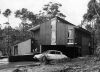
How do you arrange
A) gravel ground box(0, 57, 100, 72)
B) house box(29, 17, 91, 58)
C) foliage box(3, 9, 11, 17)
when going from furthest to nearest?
foliage box(3, 9, 11, 17), house box(29, 17, 91, 58), gravel ground box(0, 57, 100, 72)

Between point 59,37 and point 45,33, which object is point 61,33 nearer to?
point 59,37

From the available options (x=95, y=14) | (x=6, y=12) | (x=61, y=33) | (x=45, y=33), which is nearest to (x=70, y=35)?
(x=61, y=33)

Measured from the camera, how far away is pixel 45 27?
43.6 metres

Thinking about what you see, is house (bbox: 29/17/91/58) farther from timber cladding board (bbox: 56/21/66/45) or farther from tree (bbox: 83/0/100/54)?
tree (bbox: 83/0/100/54)

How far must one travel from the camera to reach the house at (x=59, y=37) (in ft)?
137

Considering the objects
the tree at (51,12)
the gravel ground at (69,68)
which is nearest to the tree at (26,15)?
the tree at (51,12)

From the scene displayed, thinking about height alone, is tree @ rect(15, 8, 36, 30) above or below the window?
above

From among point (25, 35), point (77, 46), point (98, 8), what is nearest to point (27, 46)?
point (77, 46)

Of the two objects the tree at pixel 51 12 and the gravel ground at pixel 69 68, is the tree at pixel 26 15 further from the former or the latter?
the gravel ground at pixel 69 68

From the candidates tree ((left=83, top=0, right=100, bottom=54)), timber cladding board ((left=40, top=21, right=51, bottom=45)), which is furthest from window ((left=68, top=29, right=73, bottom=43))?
tree ((left=83, top=0, right=100, bottom=54))

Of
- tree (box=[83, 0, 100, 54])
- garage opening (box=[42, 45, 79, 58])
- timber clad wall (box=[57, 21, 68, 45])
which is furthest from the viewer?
tree (box=[83, 0, 100, 54])

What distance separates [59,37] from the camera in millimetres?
42375

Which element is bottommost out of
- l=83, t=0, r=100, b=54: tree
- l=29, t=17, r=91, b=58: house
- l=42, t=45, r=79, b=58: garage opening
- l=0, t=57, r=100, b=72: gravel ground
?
l=0, t=57, r=100, b=72: gravel ground

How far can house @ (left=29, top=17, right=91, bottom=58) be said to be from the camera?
4184 centimetres
